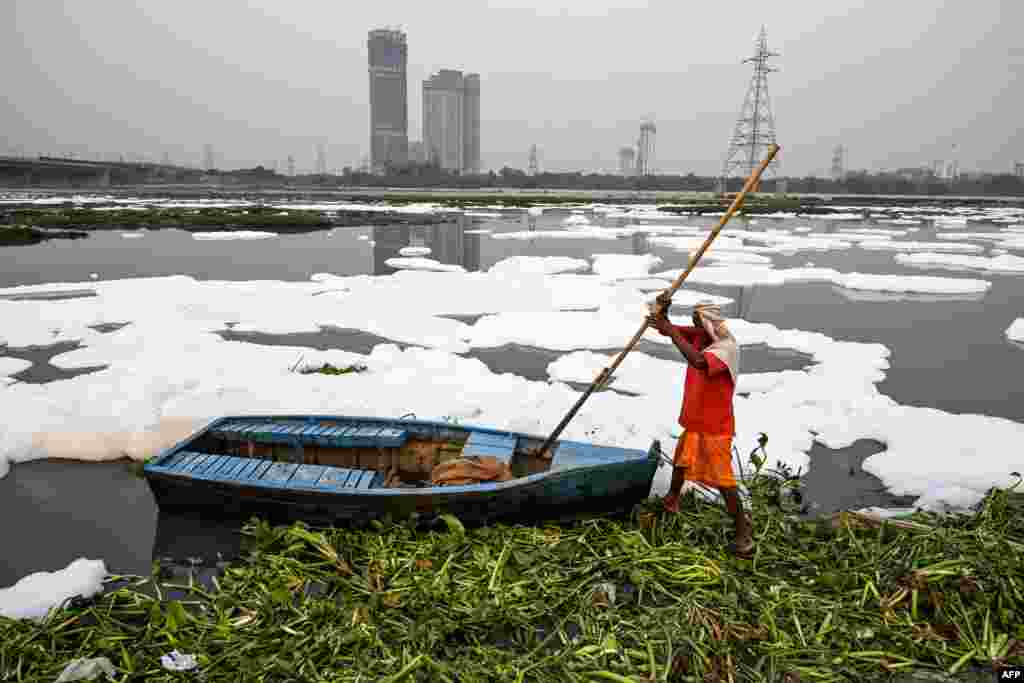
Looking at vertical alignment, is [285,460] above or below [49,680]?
above

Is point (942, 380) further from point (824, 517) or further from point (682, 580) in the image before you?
point (682, 580)

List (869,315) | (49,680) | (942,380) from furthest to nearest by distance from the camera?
1. (869,315)
2. (942,380)
3. (49,680)

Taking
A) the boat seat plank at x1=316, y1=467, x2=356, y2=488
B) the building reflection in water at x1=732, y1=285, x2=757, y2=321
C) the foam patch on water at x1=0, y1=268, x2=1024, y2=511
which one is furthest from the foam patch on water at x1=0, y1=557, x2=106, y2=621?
the building reflection in water at x1=732, y1=285, x2=757, y2=321

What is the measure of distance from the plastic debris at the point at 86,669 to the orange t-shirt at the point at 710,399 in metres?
3.65

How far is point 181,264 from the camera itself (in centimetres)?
1894

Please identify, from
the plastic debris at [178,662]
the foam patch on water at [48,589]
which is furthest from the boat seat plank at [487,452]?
the foam patch on water at [48,589]

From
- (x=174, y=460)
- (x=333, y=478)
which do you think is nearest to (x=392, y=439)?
(x=333, y=478)

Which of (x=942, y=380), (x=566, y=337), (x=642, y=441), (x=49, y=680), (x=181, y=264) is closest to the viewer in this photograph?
(x=49, y=680)

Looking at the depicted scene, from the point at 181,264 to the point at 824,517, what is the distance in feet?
63.1

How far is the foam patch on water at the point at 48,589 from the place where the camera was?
3.89m

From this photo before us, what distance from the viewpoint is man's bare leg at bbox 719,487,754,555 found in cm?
426

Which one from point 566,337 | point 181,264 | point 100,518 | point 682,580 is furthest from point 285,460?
point 181,264

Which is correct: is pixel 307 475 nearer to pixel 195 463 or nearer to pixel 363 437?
pixel 363 437

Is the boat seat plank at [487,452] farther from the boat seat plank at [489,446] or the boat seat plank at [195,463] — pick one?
the boat seat plank at [195,463]
